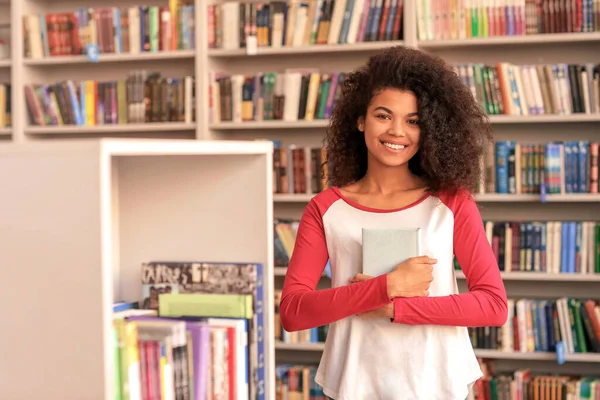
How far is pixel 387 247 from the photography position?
150cm

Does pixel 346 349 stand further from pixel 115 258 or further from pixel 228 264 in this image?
pixel 115 258

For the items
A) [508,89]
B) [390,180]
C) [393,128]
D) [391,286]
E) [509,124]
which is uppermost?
[508,89]

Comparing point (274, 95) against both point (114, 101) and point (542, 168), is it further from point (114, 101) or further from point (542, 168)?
point (542, 168)

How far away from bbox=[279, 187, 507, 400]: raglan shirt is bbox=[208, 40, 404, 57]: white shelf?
2188mm

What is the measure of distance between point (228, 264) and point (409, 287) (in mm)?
332

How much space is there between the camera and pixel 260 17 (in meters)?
3.89

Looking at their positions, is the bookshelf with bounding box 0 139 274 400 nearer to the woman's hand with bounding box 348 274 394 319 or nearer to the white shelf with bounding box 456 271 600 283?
the woman's hand with bounding box 348 274 394 319

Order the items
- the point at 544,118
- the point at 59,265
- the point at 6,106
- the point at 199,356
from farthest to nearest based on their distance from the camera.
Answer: the point at 6,106, the point at 544,118, the point at 199,356, the point at 59,265

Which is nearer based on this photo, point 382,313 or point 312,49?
point 382,313

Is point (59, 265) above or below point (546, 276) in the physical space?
above

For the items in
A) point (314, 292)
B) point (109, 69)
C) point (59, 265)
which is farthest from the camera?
point (109, 69)

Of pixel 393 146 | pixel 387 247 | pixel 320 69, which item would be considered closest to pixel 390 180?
pixel 393 146

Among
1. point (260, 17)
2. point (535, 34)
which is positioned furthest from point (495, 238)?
point (260, 17)

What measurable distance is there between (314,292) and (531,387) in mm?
2339
